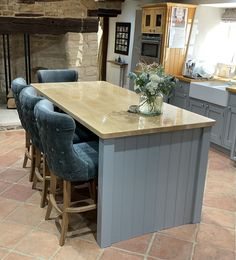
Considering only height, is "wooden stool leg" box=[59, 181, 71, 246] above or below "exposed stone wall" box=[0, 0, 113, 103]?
below

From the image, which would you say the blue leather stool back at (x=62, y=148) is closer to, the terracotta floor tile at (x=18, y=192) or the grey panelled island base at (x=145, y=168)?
the grey panelled island base at (x=145, y=168)

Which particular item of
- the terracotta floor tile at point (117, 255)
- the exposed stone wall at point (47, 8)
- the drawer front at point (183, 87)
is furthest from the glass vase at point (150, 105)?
the exposed stone wall at point (47, 8)

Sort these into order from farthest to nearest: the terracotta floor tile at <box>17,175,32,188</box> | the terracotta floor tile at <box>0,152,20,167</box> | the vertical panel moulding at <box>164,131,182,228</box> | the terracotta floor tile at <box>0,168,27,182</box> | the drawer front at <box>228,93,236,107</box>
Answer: the drawer front at <box>228,93,236,107</box> < the terracotta floor tile at <box>0,152,20,167</box> < the terracotta floor tile at <box>0,168,27,182</box> < the terracotta floor tile at <box>17,175,32,188</box> < the vertical panel moulding at <box>164,131,182,228</box>

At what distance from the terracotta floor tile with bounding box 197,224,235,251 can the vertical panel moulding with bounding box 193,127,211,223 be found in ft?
0.38

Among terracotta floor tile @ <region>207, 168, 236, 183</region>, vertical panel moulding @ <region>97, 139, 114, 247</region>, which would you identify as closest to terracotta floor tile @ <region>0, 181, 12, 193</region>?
vertical panel moulding @ <region>97, 139, 114, 247</region>

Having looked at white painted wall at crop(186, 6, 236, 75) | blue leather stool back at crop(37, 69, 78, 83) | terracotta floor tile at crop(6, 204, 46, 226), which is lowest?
terracotta floor tile at crop(6, 204, 46, 226)

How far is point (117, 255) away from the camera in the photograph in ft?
7.83

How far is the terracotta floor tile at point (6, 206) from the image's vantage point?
113 inches

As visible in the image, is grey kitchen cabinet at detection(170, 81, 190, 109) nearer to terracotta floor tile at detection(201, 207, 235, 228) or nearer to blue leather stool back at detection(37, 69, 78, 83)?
blue leather stool back at detection(37, 69, 78, 83)

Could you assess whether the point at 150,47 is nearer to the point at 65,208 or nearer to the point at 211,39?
the point at 211,39

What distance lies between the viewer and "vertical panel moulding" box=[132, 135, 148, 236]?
7.87 feet

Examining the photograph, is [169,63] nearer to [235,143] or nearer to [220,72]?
[220,72]

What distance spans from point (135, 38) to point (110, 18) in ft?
5.45

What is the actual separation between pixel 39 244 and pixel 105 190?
2.22 ft
